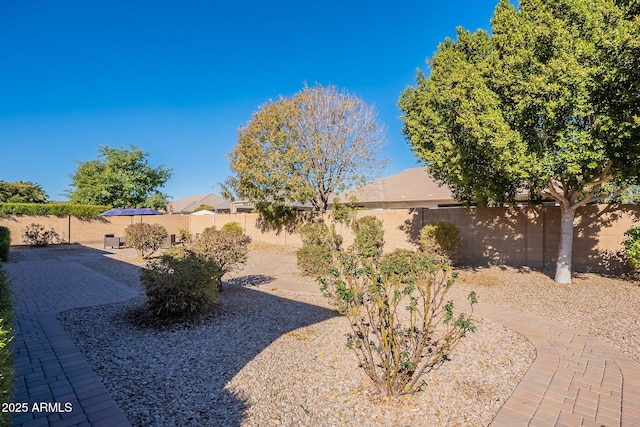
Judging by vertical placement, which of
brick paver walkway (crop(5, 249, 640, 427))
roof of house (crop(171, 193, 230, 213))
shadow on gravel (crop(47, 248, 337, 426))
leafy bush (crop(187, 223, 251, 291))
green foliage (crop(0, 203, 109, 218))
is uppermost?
roof of house (crop(171, 193, 230, 213))

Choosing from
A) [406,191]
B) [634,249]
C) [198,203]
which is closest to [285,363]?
[634,249]

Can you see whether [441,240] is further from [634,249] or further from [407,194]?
[407,194]

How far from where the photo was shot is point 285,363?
13.2ft

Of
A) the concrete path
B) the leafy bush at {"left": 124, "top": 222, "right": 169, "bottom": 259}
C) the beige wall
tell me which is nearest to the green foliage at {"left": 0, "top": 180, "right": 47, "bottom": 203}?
the leafy bush at {"left": 124, "top": 222, "right": 169, "bottom": 259}

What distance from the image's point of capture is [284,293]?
25.7 feet

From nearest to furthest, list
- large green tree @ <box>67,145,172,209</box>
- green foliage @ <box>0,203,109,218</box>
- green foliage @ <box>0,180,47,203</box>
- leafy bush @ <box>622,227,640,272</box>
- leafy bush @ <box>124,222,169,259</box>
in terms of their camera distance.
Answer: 1. leafy bush @ <box>622,227,640,272</box>
2. leafy bush @ <box>124,222,169,259</box>
3. green foliage @ <box>0,203,109,218</box>
4. green foliage @ <box>0,180,47,203</box>
5. large green tree @ <box>67,145,172,209</box>

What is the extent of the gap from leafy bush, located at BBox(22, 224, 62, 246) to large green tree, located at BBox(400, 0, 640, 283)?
21.1 m

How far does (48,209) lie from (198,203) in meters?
22.7

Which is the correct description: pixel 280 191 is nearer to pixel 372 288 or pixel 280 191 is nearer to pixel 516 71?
pixel 516 71

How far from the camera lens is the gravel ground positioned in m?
3.02

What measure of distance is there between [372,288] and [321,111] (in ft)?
45.2

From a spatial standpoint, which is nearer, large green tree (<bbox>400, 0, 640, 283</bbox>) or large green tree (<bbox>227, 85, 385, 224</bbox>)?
large green tree (<bbox>400, 0, 640, 283</bbox>)

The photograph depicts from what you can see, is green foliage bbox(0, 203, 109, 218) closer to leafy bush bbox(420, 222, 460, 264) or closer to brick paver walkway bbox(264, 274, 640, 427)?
leafy bush bbox(420, 222, 460, 264)

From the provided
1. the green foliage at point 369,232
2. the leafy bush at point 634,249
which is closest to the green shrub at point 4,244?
the green foliage at point 369,232
